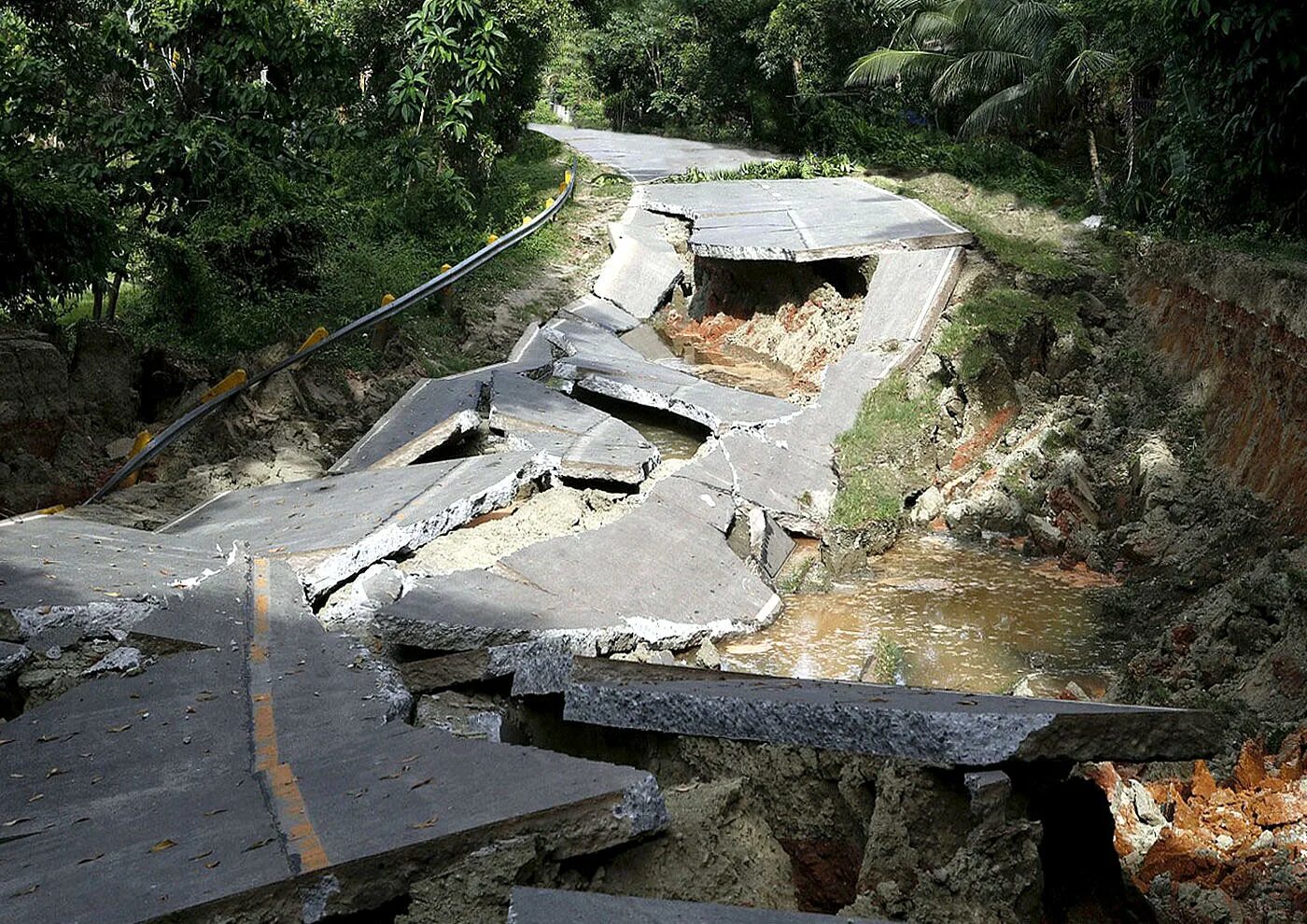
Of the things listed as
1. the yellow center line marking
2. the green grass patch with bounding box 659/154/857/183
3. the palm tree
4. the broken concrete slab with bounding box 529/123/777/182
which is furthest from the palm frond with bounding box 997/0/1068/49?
the yellow center line marking

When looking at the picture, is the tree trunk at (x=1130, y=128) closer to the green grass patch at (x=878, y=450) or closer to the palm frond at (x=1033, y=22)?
the palm frond at (x=1033, y=22)

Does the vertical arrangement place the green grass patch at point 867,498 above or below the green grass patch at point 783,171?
below

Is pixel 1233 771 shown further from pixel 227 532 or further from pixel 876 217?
pixel 876 217

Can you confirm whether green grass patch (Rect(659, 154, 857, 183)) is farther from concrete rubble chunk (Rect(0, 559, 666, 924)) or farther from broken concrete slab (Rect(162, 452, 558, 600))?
concrete rubble chunk (Rect(0, 559, 666, 924))

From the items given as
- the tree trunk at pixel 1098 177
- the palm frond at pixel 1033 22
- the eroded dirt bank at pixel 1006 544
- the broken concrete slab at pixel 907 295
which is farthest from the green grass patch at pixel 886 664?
the palm frond at pixel 1033 22

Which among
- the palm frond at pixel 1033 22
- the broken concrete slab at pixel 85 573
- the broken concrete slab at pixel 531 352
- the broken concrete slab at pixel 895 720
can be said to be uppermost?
the palm frond at pixel 1033 22

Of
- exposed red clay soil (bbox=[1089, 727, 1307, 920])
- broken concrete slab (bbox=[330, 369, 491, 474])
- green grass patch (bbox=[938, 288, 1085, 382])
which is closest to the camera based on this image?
exposed red clay soil (bbox=[1089, 727, 1307, 920])

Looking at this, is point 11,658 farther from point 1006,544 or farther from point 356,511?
point 1006,544
